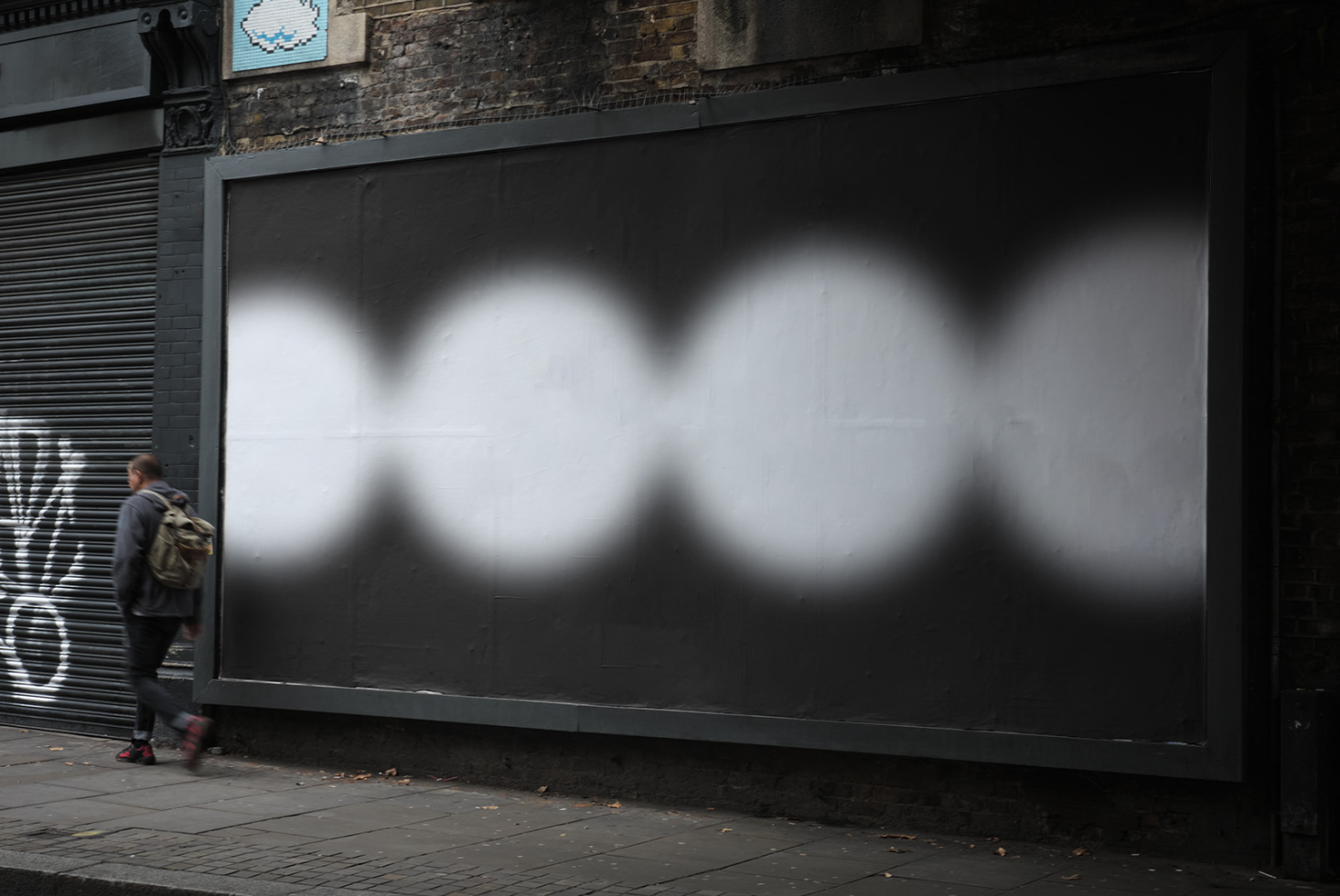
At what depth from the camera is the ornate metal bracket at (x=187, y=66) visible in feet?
32.6

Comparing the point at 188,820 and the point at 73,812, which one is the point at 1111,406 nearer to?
the point at 188,820

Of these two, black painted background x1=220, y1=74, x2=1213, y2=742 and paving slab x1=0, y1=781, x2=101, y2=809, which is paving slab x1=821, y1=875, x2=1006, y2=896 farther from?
paving slab x1=0, y1=781, x2=101, y2=809

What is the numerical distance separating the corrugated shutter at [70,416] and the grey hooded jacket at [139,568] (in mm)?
1475

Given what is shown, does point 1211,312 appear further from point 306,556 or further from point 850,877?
point 306,556

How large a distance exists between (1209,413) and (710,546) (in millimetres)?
2786

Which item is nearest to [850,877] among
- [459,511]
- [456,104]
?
[459,511]

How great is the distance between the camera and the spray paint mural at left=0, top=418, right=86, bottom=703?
10.6 m

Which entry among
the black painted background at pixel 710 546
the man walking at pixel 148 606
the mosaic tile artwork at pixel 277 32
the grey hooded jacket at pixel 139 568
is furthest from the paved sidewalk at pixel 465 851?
the mosaic tile artwork at pixel 277 32

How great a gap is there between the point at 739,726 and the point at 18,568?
6.01m

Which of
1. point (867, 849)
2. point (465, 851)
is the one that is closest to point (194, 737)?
point (465, 851)

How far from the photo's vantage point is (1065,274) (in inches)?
287

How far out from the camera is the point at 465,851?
688 cm

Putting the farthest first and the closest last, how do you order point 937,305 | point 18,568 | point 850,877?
point 18,568
point 937,305
point 850,877

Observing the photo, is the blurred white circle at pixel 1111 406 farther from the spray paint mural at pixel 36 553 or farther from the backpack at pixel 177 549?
the spray paint mural at pixel 36 553
